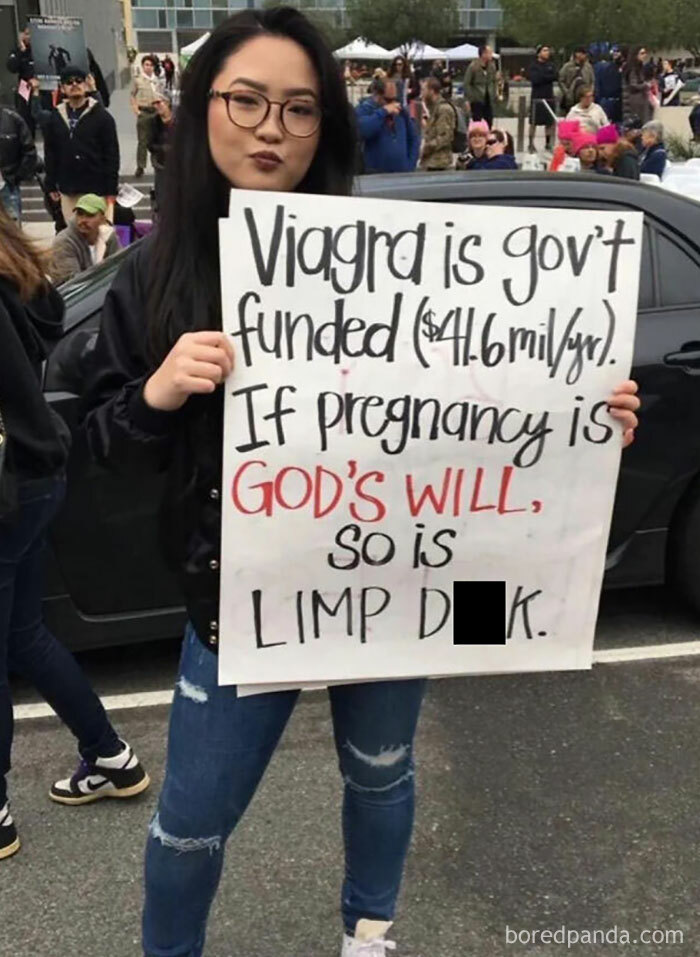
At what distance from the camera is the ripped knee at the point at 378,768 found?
5.74ft

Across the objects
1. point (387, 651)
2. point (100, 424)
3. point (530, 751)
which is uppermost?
point (100, 424)

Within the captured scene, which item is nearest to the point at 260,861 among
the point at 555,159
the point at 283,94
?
the point at 283,94

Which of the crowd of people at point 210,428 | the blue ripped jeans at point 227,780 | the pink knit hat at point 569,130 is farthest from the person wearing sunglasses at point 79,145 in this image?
the blue ripped jeans at point 227,780

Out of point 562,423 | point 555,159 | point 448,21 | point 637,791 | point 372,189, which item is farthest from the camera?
point 448,21

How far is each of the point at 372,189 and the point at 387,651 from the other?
2.06 m

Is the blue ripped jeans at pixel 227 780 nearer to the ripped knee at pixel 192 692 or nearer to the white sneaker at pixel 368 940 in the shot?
the ripped knee at pixel 192 692

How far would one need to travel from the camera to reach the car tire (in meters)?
3.44

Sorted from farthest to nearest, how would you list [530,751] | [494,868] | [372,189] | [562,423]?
[372,189]
[530,751]
[494,868]
[562,423]

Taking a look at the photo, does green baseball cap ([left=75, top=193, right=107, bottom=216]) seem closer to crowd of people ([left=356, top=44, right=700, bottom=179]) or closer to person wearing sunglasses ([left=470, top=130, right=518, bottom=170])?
crowd of people ([left=356, top=44, right=700, bottom=179])

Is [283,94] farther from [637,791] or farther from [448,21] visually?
[448,21]

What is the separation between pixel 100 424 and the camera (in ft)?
5.31

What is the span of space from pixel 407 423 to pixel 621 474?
1.90 metres

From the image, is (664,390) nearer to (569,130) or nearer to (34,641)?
(34,641)

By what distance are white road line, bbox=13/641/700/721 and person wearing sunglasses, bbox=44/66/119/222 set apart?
5.75 meters
